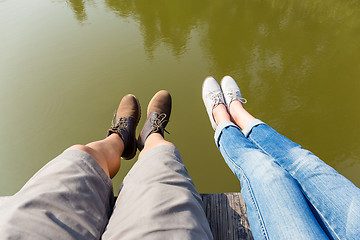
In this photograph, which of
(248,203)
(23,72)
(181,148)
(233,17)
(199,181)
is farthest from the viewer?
(233,17)

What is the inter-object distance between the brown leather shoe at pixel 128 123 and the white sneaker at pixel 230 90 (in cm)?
55

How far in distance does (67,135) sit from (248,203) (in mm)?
1117

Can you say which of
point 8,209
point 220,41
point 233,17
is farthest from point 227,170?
point 233,17

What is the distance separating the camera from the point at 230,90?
1.43 metres

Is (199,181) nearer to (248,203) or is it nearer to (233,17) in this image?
(248,203)

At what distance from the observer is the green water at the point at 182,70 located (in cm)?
129

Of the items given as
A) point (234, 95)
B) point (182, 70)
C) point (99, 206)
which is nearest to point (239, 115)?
point (234, 95)

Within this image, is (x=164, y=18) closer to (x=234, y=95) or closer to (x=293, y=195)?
(x=234, y=95)

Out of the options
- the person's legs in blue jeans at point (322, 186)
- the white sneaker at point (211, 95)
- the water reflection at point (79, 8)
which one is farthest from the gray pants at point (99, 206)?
the water reflection at point (79, 8)

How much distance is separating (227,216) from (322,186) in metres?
0.33

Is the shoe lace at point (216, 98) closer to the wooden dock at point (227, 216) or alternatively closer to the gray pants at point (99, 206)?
the wooden dock at point (227, 216)

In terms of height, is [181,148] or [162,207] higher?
[162,207]

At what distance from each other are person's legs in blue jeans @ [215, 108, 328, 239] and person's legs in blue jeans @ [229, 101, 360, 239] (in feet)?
0.15

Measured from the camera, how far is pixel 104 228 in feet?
1.99
